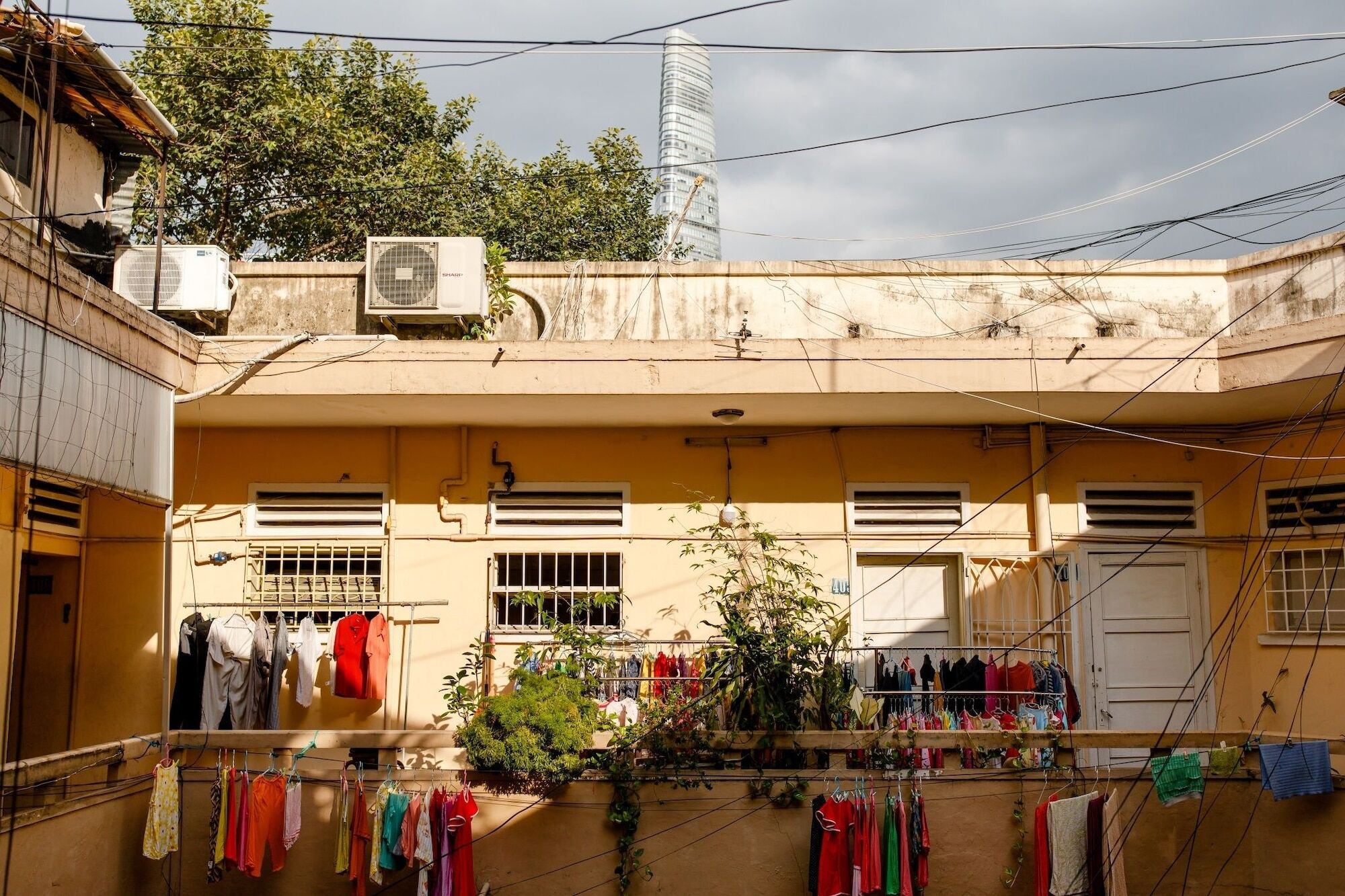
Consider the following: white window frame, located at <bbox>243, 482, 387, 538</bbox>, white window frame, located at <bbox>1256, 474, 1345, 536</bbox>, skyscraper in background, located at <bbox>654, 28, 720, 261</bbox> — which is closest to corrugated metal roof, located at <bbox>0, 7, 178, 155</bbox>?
white window frame, located at <bbox>243, 482, 387, 538</bbox>

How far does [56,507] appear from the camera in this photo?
9.16 meters

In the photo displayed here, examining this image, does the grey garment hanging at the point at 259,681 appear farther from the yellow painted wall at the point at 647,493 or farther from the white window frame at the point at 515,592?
the white window frame at the point at 515,592

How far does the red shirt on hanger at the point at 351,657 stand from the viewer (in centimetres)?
906

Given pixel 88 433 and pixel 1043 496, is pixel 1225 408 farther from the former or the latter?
pixel 88 433

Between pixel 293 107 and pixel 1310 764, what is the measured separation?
1596 centimetres

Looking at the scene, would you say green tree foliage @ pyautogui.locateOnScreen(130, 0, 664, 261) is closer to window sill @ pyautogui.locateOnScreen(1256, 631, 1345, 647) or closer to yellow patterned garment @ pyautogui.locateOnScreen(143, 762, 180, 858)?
yellow patterned garment @ pyautogui.locateOnScreen(143, 762, 180, 858)

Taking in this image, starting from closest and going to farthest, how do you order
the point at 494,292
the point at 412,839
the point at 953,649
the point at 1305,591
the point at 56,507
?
the point at 412,839
the point at 953,649
the point at 56,507
the point at 1305,591
the point at 494,292

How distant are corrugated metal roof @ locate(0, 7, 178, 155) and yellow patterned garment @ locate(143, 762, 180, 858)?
15.5ft

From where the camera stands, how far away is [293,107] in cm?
1720

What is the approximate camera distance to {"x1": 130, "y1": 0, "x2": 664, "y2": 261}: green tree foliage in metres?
17.0

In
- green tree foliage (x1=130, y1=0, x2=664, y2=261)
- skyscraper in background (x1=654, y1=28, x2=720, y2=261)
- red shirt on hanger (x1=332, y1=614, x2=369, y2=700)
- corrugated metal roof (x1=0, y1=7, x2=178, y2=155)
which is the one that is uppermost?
skyscraper in background (x1=654, y1=28, x2=720, y2=261)

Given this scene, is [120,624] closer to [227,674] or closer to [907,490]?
[227,674]

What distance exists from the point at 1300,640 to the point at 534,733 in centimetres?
645

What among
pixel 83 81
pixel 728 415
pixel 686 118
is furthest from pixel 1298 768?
pixel 686 118
